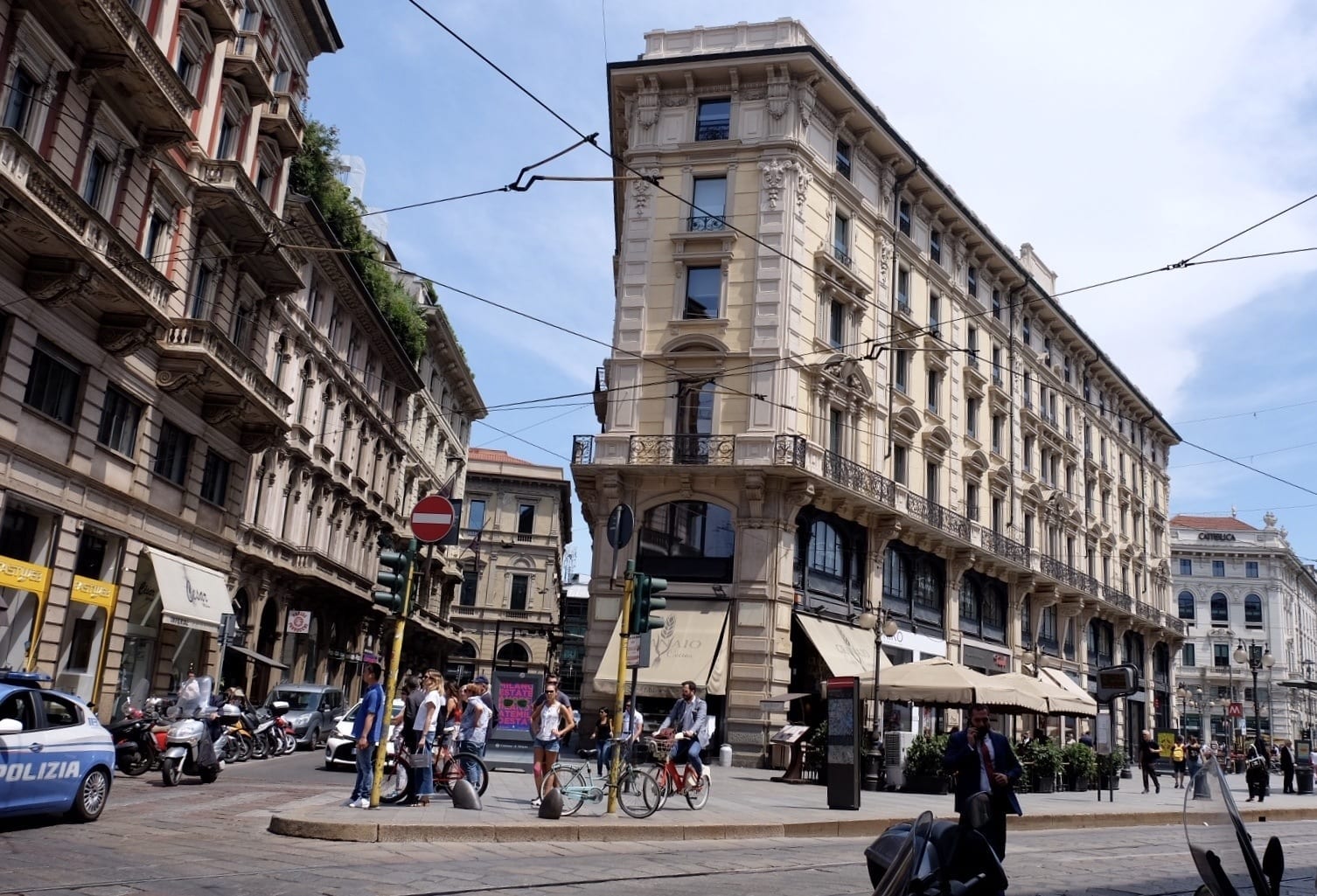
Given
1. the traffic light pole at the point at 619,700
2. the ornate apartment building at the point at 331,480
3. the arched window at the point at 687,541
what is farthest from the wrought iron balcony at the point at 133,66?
the arched window at the point at 687,541

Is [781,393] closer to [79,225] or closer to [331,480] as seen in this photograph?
[79,225]

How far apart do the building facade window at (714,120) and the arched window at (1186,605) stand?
67.9m

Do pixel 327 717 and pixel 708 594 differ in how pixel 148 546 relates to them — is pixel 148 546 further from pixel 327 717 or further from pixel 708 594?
pixel 708 594

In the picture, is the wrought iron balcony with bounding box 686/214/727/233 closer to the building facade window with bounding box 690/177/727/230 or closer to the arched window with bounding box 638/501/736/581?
the building facade window with bounding box 690/177/727/230

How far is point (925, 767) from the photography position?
21.8 metres

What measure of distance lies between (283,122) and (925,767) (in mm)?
21779

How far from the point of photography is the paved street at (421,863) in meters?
8.05

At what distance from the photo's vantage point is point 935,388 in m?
35.9

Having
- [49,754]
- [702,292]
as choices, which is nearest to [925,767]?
[702,292]

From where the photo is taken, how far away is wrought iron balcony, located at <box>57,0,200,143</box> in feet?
62.6

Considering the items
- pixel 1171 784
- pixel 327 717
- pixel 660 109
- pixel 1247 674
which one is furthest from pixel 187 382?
A: pixel 1247 674

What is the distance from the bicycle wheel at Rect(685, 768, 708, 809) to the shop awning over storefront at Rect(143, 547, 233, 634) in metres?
13.6

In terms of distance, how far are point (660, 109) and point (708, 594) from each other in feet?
43.9

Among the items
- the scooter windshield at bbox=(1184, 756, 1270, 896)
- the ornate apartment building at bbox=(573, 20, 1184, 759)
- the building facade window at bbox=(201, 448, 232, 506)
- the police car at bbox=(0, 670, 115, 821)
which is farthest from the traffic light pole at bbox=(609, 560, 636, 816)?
the building facade window at bbox=(201, 448, 232, 506)
